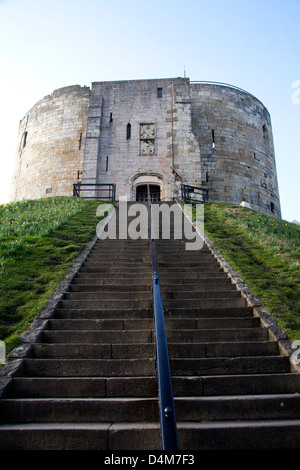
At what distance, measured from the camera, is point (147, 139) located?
55.4 ft

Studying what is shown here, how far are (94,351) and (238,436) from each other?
5.45ft

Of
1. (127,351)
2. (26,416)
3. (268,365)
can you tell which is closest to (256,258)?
(268,365)

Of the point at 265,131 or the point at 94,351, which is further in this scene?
the point at 265,131

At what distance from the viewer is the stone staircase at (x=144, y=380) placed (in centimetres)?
255

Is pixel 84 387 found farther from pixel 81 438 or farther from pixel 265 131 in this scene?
pixel 265 131

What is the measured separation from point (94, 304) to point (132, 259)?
6.78ft

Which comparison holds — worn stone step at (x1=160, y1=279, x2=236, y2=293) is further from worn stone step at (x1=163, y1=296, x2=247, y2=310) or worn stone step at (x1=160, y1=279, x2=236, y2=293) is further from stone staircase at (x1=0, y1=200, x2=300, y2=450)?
worn stone step at (x1=163, y1=296, x2=247, y2=310)

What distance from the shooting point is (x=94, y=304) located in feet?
15.4

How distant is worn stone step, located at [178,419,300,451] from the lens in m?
2.50

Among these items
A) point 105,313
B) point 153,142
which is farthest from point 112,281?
point 153,142

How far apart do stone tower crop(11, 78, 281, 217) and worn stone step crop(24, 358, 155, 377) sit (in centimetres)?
1261

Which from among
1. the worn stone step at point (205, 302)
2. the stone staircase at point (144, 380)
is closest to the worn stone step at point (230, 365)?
the stone staircase at point (144, 380)

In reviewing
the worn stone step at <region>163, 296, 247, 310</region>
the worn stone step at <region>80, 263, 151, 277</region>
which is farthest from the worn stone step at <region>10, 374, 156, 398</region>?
the worn stone step at <region>80, 263, 151, 277</region>

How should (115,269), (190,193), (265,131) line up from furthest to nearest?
1. (265,131)
2. (190,193)
3. (115,269)
